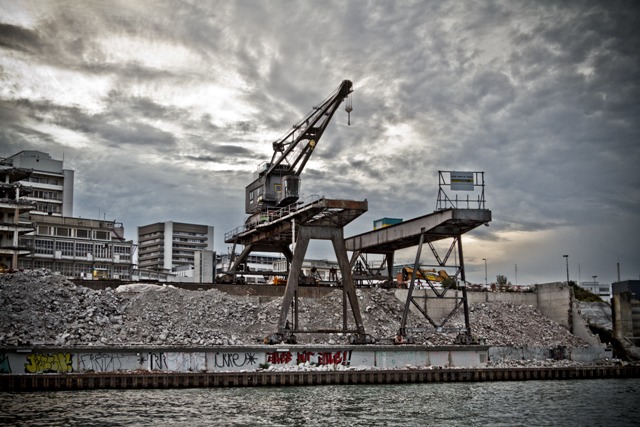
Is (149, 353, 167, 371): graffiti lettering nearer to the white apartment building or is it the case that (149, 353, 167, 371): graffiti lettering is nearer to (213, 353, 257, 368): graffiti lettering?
(213, 353, 257, 368): graffiti lettering

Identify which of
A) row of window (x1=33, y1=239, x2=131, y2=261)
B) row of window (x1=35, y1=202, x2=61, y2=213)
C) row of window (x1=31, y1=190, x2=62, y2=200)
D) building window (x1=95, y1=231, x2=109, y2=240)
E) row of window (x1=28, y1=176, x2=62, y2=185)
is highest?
row of window (x1=28, y1=176, x2=62, y2=185)

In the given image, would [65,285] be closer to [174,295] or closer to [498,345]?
[174,295]

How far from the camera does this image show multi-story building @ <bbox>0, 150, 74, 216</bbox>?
109500 millimetres

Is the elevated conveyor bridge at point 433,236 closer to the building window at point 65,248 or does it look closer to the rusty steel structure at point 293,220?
the rusty steel structure at point 293,220

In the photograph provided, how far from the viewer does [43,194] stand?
364ft

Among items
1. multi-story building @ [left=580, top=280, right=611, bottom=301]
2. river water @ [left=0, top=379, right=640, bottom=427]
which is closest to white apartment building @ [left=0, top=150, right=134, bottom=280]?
river water @ [left=0, top=379, right=640, bottom=427]

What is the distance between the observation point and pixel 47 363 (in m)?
38.6

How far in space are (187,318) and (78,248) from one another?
2184 inches

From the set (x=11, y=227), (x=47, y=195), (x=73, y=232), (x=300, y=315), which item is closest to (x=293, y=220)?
(x=300, y=315)

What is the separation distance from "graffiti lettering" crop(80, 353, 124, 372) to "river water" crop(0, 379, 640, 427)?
3024mm

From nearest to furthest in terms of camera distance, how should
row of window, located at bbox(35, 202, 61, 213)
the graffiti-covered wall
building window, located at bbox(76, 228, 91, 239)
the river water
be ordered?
the river water, the graffiti-covered wall, building window, located at bbox(76, 228, 91, 239), row of window, located at bbox(35, 202, 61, 213)

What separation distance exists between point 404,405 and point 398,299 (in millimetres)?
26823

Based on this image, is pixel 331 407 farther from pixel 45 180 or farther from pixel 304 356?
pixel 45 180

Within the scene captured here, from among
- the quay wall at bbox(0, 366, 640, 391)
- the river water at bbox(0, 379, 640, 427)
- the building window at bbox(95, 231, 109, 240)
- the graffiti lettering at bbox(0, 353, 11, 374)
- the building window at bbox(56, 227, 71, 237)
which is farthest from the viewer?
the building window at bbox(95, 231, 109, 240)
